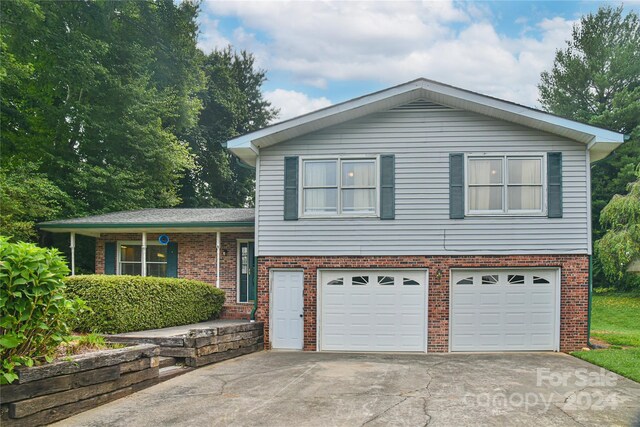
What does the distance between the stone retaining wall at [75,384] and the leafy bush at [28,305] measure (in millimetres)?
197

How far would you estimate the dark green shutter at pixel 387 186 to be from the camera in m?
11.7

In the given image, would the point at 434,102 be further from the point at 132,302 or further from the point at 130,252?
the point at 130,252

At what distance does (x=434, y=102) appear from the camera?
39.0 feet

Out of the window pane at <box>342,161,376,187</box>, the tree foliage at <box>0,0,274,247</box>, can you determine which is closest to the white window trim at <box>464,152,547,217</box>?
the window pane at <box>342,161,376,187</box>

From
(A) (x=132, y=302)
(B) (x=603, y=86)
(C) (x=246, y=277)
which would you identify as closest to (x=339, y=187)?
(C) (x=246, y=277)

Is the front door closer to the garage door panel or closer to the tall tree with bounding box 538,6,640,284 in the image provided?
the garage door panel

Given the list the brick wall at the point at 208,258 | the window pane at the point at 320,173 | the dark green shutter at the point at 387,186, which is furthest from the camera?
the brick wall at the point at 208,258

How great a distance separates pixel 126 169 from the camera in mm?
21422

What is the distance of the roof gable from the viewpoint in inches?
433

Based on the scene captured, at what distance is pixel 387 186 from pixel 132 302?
6030mm

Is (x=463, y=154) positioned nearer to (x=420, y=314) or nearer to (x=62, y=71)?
(x=420, y=314)

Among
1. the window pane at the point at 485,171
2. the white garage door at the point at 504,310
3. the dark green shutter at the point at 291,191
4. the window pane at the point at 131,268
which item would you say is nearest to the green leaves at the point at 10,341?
the dark green shutter at the point at 291,191

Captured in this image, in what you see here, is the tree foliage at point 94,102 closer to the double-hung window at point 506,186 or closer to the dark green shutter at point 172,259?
the dark green shutter at point 172,259

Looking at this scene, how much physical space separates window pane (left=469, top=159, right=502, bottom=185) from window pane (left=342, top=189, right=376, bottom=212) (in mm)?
2329
